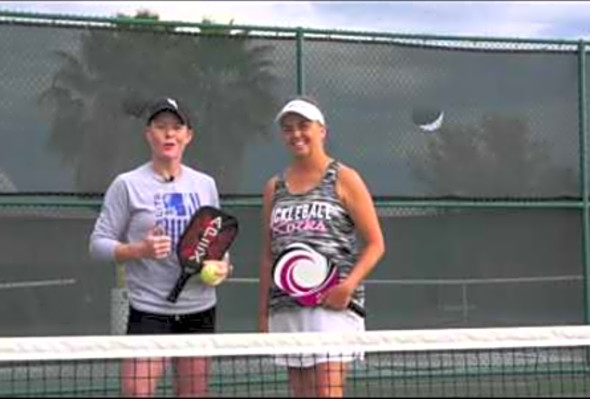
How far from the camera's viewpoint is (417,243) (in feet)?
26.6

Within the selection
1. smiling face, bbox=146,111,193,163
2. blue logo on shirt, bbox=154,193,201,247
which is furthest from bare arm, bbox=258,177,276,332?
smiling face, bbox=146,111,193,163

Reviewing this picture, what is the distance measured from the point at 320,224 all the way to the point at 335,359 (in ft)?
1.61

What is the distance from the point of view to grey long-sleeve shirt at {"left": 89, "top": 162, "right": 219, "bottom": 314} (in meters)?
4.53

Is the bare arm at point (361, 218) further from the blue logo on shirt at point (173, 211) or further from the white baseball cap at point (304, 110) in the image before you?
the blue logo on shirt at point (173, 211)

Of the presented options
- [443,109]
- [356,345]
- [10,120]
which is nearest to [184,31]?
[10,120]

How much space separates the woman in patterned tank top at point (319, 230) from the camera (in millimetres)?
4340

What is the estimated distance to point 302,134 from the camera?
4414mm

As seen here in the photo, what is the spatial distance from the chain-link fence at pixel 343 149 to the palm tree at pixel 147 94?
0.03ft

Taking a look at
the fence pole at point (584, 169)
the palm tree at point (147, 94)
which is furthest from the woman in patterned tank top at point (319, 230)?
the fence pole at point (584, 169)

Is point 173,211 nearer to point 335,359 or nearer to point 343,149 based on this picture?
point 335,359

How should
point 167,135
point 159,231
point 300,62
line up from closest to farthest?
point 159,231, point 167,135, point 300,62

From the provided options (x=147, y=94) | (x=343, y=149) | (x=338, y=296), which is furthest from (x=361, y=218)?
(x=343, y=149)

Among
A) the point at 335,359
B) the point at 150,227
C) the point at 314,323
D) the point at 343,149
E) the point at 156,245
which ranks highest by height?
the point at 343,149

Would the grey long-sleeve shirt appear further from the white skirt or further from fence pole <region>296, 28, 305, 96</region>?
fence pole <region>296, 28, 305, 96</region>
